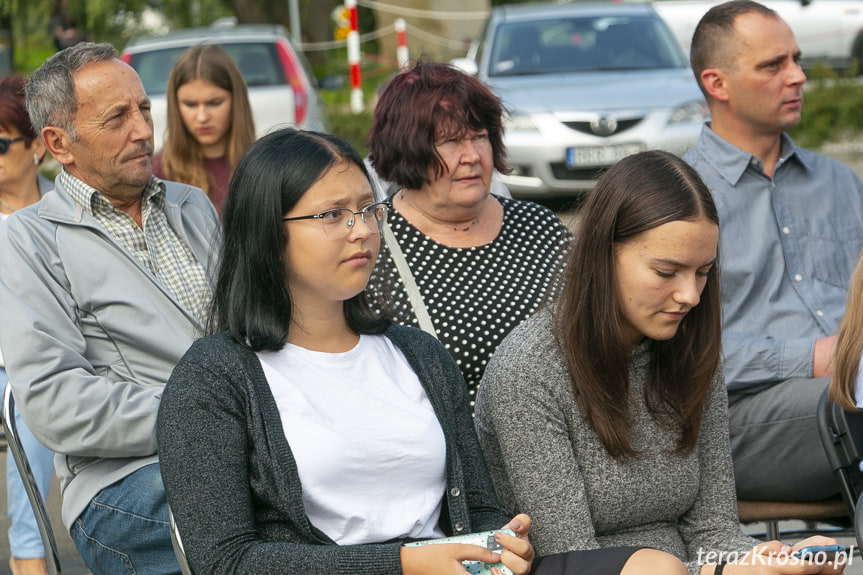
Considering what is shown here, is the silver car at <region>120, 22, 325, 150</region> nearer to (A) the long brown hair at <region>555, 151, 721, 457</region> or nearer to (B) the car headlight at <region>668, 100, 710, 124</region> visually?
(B) the car headlight at <region>668, 100, 710, 124</region>

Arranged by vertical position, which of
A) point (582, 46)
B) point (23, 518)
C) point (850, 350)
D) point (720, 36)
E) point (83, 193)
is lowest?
point (23, 518)

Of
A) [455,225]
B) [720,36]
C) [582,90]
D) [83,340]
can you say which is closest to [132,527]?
[83,340]

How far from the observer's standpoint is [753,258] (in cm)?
393

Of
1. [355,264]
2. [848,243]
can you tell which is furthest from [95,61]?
[848,243]

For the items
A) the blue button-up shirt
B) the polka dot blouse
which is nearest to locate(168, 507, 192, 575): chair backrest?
the polka dot blouse

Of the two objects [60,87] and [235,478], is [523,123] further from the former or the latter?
[235,478]

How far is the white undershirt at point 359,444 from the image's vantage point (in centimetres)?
246

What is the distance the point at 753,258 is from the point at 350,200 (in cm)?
186

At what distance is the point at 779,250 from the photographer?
13.0 ft

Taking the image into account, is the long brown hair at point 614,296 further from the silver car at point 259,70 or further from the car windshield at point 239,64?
the car windshield at point 239,64

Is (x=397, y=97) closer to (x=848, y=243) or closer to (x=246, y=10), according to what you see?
(x=848, y=243)

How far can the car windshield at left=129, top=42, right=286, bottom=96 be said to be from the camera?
9617mm

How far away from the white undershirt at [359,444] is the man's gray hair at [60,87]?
1228mm

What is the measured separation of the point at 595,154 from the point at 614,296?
261 inches
